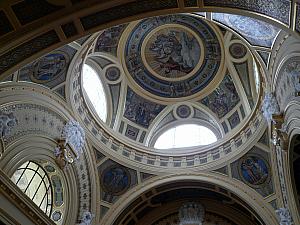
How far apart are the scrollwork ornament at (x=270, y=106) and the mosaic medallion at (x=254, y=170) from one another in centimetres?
333

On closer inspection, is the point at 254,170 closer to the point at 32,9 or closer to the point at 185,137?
the point at 185,137

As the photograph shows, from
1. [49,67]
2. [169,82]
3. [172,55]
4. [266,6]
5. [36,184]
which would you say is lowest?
[36,184]

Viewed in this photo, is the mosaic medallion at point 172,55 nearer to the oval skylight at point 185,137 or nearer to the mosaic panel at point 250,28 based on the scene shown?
the oval skylight at point 185,137

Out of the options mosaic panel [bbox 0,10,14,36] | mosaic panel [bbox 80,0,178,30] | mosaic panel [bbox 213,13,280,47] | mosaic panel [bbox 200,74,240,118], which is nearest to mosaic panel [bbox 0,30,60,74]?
mosaic panel [bbox 0,10,14,36]

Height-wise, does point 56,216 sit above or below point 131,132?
below

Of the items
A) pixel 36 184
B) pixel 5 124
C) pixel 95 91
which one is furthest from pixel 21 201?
pixel 95 91

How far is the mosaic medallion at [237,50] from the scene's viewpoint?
1812cm

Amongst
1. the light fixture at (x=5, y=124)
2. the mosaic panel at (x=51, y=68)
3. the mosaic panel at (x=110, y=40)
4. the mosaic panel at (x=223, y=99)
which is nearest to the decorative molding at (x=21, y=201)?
the light fixture at (x=5, y=124)

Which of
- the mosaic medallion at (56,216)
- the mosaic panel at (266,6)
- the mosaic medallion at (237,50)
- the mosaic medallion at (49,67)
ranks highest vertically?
the mosaic medallion at (237,50)

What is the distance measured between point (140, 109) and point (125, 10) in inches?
463

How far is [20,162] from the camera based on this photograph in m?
12.9

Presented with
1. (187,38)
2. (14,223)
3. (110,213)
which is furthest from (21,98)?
(187,38)

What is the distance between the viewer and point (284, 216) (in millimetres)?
14445

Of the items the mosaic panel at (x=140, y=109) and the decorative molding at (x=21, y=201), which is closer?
the decorative molding at (x=21, y=201)
